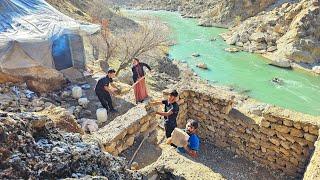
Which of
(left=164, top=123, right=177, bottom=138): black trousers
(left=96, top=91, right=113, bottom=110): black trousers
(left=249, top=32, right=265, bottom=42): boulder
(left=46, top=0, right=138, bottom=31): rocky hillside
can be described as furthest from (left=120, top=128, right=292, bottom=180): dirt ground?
(left=249, top=32, right=265, bottom=42): boulder

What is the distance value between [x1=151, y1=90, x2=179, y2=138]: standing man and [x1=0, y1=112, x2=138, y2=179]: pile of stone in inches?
142

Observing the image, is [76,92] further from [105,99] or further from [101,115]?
[101,115]

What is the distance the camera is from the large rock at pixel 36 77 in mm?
9867

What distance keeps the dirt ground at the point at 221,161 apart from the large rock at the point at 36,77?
433cm

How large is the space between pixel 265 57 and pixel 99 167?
24383 millimetres

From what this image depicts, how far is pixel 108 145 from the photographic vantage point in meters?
5.48

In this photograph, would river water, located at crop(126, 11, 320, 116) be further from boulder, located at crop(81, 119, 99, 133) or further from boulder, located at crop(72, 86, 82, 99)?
boulder, located at crop(81, 119, 99, 133)

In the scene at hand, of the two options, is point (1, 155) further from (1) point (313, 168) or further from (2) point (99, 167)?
(1) point (313, 168)

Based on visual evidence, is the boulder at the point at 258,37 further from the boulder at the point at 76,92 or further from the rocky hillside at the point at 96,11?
the boulder at the point at 76,92

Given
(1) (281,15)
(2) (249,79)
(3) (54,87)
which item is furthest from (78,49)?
(1) (281,15)

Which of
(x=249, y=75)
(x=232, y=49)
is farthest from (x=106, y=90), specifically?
(x=232, y=49)

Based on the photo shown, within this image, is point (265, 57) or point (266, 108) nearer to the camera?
point (266, 108)

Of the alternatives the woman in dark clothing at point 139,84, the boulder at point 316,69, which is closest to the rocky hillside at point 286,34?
the boulder at point 316,69

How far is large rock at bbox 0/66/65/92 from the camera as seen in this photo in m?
9.87
